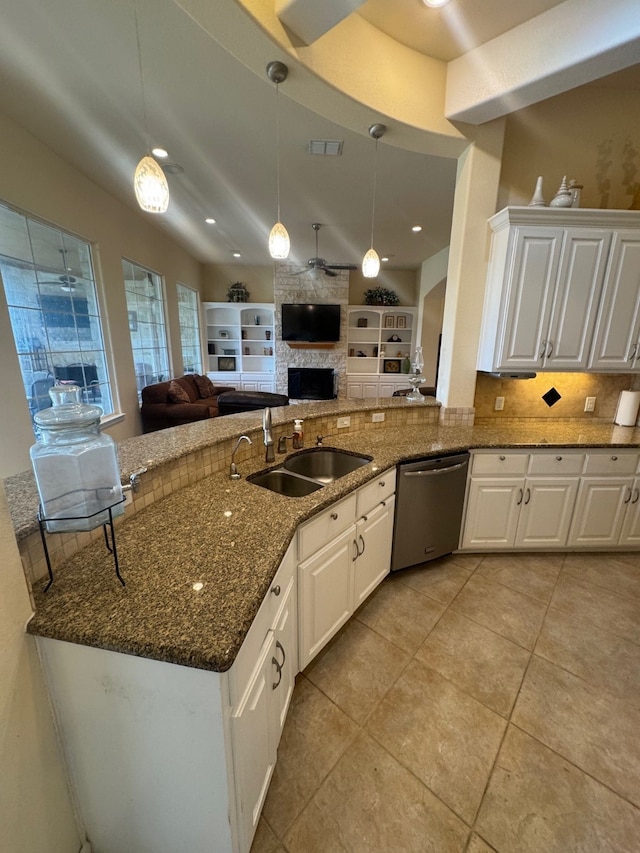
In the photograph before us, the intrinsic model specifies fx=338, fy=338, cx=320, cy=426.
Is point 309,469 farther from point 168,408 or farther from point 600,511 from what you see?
point 168,408

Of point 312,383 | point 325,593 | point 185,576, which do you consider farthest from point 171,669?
point 312,383

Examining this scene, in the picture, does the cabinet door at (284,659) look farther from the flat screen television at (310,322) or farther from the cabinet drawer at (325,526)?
the flat screen television at (310,322)

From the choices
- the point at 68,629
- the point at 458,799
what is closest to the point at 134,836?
the point at 68,629

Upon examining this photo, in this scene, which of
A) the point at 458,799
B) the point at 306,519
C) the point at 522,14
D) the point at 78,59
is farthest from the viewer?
the point at 78,59

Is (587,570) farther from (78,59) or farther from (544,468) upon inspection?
(78,59)

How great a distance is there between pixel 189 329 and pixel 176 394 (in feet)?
8.20

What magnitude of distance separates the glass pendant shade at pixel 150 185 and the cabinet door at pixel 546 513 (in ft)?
8.92

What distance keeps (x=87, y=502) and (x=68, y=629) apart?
0.99ft

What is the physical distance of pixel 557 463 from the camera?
231 cm

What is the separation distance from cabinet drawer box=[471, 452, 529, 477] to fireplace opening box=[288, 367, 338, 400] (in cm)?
479

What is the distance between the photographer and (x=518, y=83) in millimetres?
1851

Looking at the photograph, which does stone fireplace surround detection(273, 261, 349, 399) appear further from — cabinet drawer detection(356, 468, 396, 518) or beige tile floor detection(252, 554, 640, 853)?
beige tile floor detection(252, 554, 640, 853)

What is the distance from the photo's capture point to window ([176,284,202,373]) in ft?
21.3

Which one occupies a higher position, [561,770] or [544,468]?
[544,468]
